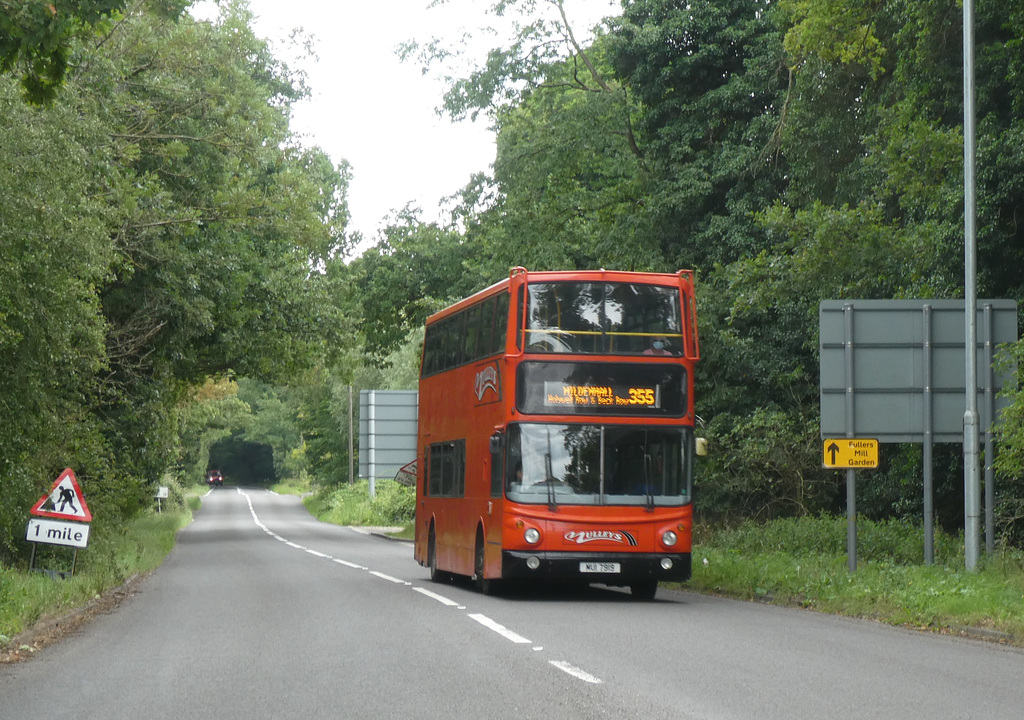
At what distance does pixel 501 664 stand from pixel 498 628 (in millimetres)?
3354

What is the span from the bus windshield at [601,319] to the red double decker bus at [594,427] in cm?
1

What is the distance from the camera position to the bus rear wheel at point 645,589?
2025 cm

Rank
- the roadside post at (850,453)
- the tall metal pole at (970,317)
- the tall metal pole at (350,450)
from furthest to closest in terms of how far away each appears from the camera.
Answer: the tall metal pole at (350,450)
the roadside post at (850,453)
the tall metal pole at (970,317)

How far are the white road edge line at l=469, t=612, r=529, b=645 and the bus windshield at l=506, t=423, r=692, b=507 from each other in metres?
2.50

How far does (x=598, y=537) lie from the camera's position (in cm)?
1880

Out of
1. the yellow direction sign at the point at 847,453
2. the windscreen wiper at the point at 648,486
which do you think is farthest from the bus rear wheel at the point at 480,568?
the yellow direction sign at the point at 847,453

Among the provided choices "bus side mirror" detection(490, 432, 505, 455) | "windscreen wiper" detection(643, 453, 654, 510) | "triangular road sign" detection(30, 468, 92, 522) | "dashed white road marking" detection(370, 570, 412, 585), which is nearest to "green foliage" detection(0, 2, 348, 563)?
"triangular road sign" detection(30, 468, 92, 522)

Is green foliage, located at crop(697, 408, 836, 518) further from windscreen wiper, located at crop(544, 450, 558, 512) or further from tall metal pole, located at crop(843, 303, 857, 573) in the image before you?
windscreen wiper, located at crop(544, 450, 558, 512)

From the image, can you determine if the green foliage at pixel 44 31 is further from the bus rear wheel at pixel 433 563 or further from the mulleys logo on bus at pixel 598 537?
the bus rear wheel at pixel 433 563

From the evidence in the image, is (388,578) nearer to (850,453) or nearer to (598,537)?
(598,537)

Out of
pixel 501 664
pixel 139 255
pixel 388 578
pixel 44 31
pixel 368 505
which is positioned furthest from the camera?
pixel 368 505

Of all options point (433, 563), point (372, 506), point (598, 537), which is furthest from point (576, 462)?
point (372, 506)

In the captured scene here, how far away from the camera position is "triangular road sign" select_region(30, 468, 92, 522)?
20.1 m

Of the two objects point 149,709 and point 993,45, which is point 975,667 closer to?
point 149,709
